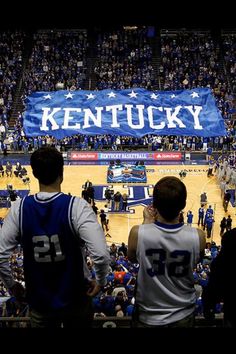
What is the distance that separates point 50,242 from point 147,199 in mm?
20193

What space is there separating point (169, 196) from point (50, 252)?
85 centimetres

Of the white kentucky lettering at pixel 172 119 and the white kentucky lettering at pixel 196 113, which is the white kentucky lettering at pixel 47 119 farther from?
the white kentucky lettering at pixel 196 113

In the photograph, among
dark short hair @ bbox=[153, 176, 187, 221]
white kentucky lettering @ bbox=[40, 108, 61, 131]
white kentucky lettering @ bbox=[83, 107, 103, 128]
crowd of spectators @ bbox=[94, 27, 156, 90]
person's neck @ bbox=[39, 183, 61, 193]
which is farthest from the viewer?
crowd of spectators @ bbox=[94, 27, 156, 90]

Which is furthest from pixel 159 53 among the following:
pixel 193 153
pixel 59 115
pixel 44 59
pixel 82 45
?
pixel 59 115

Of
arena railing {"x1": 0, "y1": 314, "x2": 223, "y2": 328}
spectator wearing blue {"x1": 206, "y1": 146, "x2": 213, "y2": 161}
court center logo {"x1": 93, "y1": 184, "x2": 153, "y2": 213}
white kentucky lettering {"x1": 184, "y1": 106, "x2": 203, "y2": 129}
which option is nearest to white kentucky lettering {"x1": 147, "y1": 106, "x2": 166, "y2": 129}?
white kentucky lettering {"x1": 184, "y1": 106, "x2": 203, "y2": 129}

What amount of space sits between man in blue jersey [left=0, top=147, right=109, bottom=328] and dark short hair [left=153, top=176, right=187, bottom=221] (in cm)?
43

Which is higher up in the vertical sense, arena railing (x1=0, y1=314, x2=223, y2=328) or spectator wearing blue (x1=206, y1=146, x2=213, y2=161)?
spectator wearing blue (x1=206, y1=146, x2=213, y2=161)

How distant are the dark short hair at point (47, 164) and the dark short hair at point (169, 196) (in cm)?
68

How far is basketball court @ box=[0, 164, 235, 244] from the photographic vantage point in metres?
20.7

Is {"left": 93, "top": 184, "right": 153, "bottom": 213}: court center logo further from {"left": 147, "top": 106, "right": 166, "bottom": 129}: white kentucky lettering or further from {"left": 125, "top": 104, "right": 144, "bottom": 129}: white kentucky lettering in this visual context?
{"left": 147, "top": 106, "right": 166, "bottom": 129}: white kentucky lettering

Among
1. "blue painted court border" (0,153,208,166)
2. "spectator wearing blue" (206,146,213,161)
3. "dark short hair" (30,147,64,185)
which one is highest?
"spectator wearing blue" (206,146,213,161)

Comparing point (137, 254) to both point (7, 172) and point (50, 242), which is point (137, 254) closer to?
point (50, 242)

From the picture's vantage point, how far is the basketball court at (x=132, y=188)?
2069 centimetres

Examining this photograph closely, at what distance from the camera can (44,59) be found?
121 feet
